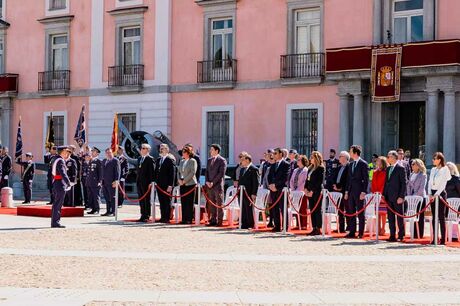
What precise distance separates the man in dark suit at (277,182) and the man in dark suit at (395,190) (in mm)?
2799

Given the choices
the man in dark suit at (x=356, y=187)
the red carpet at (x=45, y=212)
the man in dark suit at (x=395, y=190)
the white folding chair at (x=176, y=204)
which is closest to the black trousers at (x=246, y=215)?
the white folding chair at (x=176, y=204)

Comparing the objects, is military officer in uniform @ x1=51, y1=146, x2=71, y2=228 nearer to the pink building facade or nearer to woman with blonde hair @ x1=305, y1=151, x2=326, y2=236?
woman with blonde hair @ x1=305, y1=151, x2=326, y2=236

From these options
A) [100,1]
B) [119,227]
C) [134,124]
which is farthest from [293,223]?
[100,1]

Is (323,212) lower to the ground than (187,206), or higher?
higher

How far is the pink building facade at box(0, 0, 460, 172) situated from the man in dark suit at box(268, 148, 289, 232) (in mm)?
9589

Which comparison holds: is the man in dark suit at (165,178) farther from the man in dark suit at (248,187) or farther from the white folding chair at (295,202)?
the white folding chair at (295,202)

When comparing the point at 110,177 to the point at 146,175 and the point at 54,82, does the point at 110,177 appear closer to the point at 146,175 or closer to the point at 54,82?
the point at 146,175

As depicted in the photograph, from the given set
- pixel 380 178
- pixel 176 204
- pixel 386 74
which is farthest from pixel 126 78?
pixel 380 178

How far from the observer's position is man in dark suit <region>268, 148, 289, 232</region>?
19.1 m

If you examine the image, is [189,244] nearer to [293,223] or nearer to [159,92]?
[293,223]

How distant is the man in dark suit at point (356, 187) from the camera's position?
17.8 m

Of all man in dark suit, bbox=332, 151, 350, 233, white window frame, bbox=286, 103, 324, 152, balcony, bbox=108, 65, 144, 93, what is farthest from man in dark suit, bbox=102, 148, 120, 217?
balcony, bbox=108, 65, 144, 93

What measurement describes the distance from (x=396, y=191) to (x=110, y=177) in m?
9.12

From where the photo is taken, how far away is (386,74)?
2797 centimetres
